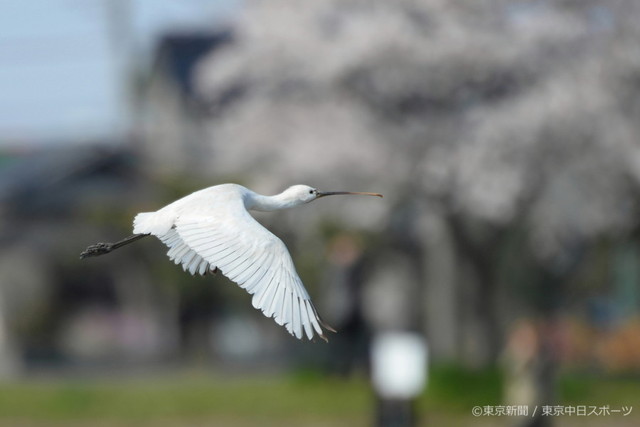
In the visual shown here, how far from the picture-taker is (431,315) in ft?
51.9

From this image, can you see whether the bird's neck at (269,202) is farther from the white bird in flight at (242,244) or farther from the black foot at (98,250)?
the black foot at (98,250)

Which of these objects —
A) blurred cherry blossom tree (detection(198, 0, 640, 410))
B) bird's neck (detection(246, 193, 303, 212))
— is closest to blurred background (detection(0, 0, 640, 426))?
blurred cherry blossom tree (detection(198, 0, 640, 410))

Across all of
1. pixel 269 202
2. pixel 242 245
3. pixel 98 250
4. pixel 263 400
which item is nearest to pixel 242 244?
pixel 242 245

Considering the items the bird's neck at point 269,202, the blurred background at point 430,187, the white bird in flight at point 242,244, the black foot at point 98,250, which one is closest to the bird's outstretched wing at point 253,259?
the white bird in flight at point 242,244

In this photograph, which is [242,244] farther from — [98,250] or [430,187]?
[430,187]

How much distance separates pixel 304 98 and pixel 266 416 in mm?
4317

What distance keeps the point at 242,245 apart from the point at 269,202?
522mm

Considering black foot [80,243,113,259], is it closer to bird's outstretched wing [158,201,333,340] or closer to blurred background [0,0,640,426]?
bird's outstretched wing [158,201,333,340]

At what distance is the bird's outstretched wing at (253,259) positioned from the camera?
4957 mm

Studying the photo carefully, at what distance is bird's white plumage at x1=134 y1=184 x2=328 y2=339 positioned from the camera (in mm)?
4984

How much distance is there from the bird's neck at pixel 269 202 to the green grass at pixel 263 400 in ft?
19.0

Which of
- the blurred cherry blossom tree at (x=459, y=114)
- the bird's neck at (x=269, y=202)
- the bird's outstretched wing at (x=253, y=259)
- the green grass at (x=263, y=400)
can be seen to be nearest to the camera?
the bird's outstretched wing at (x=253, y=259)

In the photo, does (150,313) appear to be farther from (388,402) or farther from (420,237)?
(388,402)

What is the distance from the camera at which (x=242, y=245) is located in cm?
530
